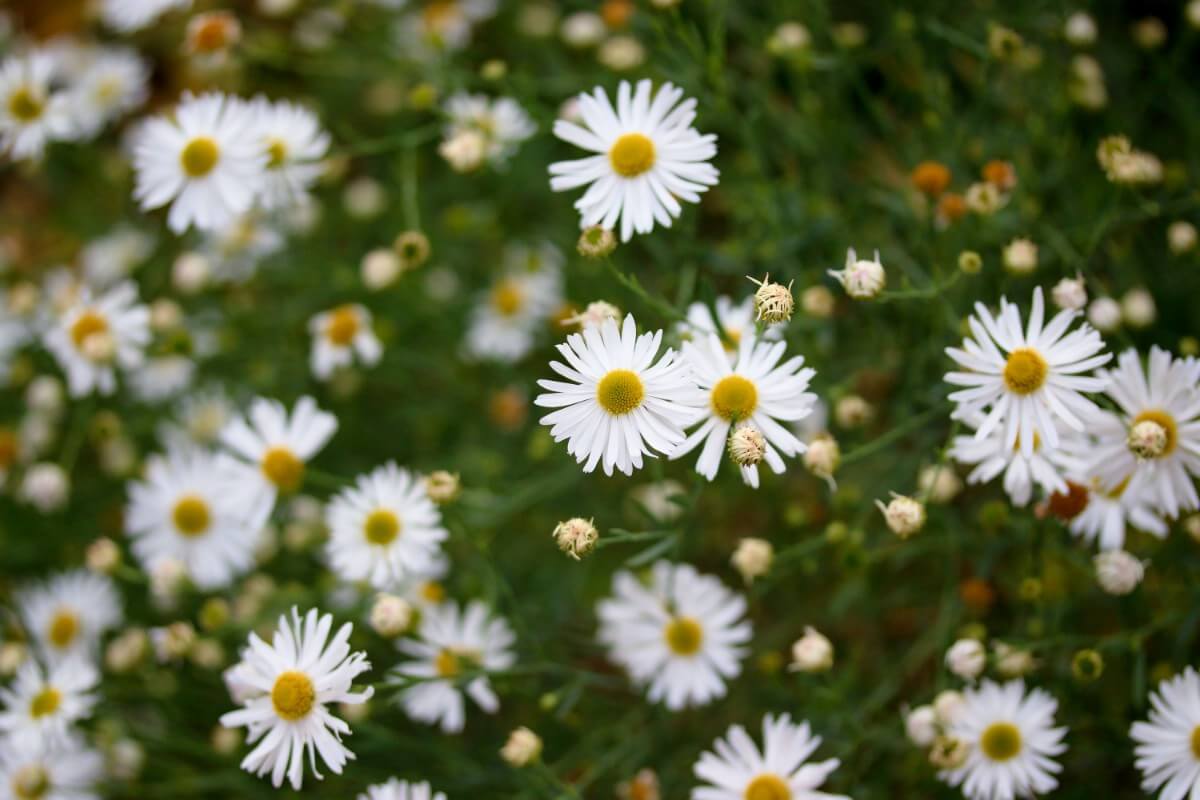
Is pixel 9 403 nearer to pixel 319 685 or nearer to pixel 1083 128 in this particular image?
pixel 319 685

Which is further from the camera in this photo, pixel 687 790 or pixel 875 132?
pixel 875 132

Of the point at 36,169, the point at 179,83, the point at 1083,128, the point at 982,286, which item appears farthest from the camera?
the point at 179,83

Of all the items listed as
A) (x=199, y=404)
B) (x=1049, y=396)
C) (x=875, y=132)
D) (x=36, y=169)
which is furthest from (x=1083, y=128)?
(x=36, y=169)

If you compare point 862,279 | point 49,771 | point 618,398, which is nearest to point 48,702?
point 49,771

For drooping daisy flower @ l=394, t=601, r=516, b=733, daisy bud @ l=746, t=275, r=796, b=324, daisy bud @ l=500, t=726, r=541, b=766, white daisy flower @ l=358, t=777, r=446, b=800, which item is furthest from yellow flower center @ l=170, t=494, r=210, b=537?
daisy bud @ l=746, t=275, r=796, b=324

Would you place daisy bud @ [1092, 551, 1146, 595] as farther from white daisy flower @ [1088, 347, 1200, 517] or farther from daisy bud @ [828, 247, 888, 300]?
daisy bud @ [828, 247, 888, 300]
